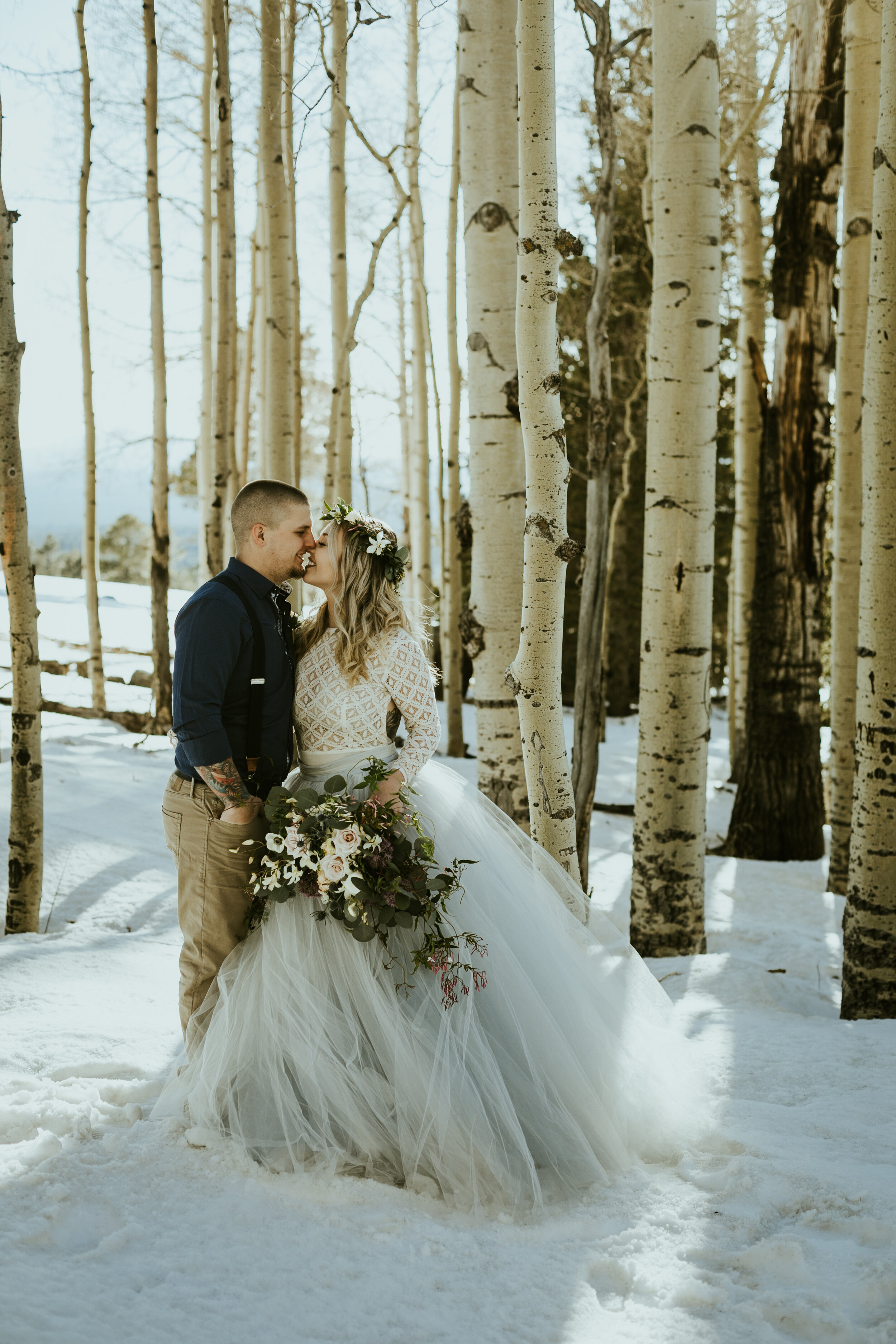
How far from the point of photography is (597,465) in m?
4.79

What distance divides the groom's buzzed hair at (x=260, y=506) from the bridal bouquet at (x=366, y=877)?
0.79m

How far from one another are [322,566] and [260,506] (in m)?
0.26

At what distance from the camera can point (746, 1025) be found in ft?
11.8

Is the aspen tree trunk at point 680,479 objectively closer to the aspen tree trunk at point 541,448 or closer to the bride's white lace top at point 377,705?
the aspen tree trunk at point 541,448

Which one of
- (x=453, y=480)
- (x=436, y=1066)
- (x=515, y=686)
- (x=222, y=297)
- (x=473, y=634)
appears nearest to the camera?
(x=436, y=1066)

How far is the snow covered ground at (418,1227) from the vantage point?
1.82 meters

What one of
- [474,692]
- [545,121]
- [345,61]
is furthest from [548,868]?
[345,61]

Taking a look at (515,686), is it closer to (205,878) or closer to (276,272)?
(205,878)

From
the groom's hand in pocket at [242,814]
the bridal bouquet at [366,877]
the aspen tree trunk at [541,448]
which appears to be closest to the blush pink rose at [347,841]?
the bridal bouquet at [366,877]

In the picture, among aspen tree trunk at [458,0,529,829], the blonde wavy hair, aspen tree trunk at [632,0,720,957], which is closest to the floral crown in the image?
the blonde wavy hair

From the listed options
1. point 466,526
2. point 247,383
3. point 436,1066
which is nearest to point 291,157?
point 466,526

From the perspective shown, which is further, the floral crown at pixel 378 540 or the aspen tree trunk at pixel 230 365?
the aspen tree trunk at pixel 230 365

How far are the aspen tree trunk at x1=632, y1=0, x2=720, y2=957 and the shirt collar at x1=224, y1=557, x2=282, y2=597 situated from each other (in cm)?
210

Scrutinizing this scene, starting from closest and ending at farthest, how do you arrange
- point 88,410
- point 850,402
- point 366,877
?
point 366,877
point 850,402
point 88,410
